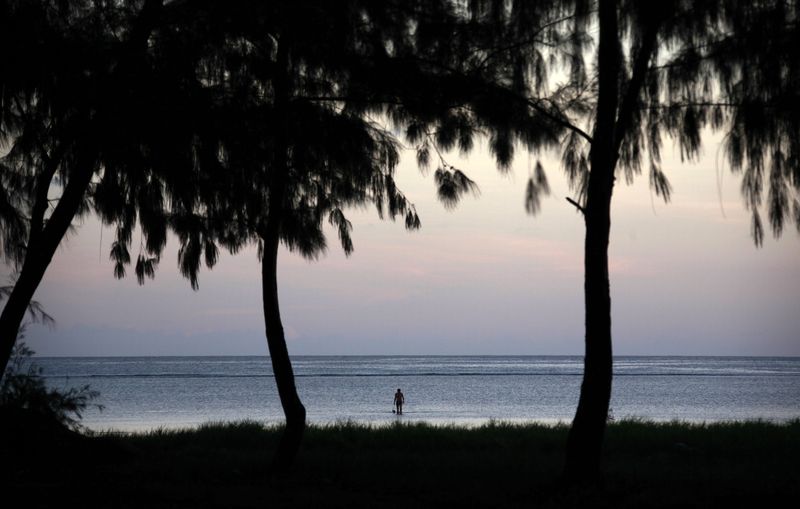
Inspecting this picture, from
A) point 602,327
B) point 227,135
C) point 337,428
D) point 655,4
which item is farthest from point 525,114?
point 337,428

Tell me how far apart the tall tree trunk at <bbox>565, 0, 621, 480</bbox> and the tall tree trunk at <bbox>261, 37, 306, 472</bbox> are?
4.15m

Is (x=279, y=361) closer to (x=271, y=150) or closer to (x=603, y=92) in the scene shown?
(x=271, y=150)

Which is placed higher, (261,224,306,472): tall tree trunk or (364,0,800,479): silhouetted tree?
(364,0,800,479): silhouetted tree

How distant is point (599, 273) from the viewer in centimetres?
1016

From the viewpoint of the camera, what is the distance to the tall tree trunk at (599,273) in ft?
33.1

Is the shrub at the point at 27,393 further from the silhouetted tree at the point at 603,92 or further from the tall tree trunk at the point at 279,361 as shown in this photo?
the silhouetted tree at the point at 603,92

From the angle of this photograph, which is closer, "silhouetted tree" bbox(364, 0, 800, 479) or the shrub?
"silhouetted tree" bbox(364, 0, 800, 479)

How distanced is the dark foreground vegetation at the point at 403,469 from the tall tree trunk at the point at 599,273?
480 millimetres

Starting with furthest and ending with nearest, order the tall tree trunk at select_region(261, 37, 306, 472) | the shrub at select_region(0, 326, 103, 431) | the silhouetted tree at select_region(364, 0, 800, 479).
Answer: the shrub at select_region(0, 326, 103, 431) → the tall tree trunk at select_region(261, 37, 306, 472) → the silhouetted tree at select_region(364, 0, 800, 479)

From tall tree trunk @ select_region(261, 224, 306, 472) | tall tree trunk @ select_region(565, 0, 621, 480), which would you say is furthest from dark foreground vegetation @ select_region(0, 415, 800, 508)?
tall tree trunk @ select_region(565, 0, 621, 480)

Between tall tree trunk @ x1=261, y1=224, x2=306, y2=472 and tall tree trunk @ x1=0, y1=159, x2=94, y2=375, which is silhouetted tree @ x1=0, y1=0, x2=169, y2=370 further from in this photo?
tall tree trunk @ x1=261, y1=224, x2=306, y2=472

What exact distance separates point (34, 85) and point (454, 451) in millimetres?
9130

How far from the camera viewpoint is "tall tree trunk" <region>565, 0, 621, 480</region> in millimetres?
10086

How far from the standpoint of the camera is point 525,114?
11203 mm
